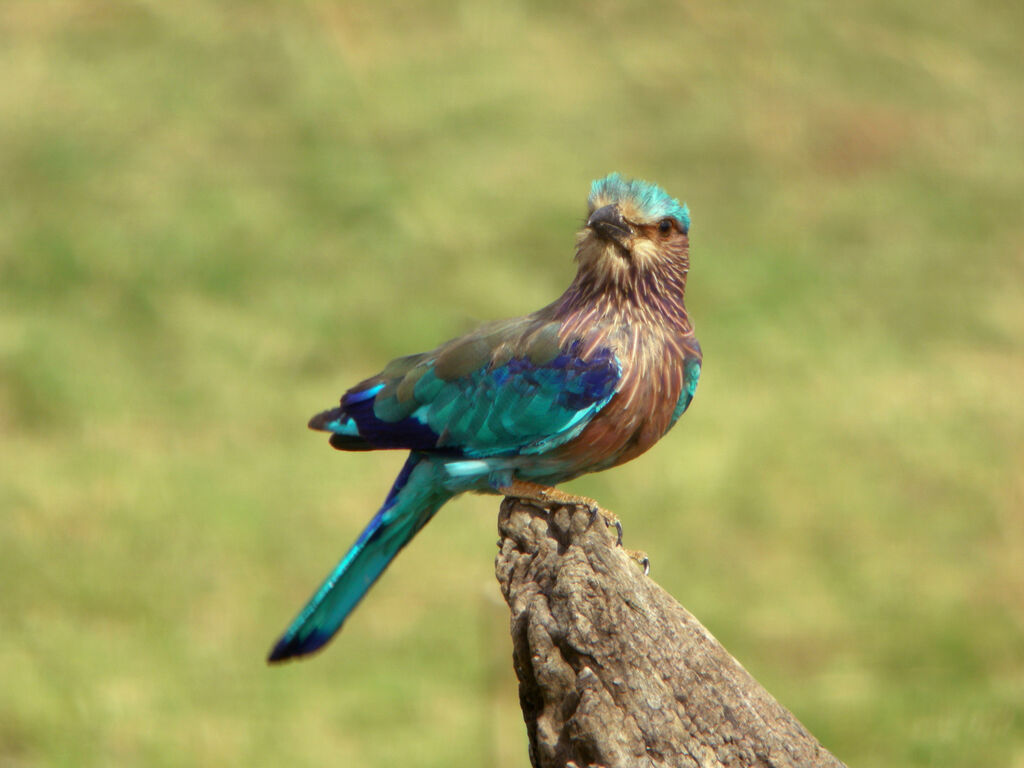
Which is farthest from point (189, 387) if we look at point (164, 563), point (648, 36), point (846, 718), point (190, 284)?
point (648, 36)

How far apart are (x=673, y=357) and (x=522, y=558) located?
98 centimetres

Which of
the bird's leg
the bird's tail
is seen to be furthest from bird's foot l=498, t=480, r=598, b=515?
the bird's tail

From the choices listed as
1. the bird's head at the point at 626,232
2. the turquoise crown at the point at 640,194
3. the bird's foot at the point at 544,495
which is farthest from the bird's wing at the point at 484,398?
the turquoise crown at the point at 640,194

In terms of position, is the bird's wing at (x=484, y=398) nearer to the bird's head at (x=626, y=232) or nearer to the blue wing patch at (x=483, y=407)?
the blue wing patch at (x=483, y=407)

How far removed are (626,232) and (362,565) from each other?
4.88 feet

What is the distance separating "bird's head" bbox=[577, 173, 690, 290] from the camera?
178 inches

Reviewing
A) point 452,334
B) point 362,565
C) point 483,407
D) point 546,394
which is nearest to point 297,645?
point 362,565

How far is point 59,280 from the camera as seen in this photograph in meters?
11.0

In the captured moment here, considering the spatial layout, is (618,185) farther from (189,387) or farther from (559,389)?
(189,387)

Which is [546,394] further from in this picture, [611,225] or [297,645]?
[297,645]

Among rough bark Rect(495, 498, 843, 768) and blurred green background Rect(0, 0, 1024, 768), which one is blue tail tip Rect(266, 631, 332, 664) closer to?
blurred green background Rect(0, 0, 1024, 768)

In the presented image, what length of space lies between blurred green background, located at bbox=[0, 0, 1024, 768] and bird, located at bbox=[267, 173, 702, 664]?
2.73 ft

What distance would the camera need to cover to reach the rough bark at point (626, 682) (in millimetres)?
3412

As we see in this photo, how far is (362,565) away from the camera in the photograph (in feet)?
15.8
